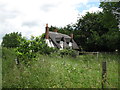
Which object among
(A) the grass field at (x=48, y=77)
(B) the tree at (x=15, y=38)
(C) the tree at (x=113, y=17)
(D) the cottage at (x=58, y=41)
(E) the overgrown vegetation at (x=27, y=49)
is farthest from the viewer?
(D) the cottage at (x=58, y=41)

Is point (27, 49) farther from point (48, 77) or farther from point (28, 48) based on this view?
point (48, 77)

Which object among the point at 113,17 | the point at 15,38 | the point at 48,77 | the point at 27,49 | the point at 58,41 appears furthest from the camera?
the point at 58,41

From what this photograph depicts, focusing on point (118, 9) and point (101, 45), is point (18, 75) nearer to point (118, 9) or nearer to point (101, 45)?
point (118, 9)

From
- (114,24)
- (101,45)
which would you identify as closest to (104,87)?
(114,24)

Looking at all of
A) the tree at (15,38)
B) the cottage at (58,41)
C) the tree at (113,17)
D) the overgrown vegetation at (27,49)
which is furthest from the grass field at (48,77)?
the cottage at (58,41)

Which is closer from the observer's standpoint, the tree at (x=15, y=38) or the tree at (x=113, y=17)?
the tree at (x=15, y=38)

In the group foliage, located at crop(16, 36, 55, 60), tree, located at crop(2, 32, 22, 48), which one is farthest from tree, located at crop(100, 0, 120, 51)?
foliage, located at crop(16, 36, 55, 60)

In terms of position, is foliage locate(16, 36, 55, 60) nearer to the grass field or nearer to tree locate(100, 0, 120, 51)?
the grass field

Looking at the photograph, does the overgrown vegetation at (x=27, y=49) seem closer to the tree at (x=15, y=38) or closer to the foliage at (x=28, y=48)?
the foliage at (x=28, y=48)

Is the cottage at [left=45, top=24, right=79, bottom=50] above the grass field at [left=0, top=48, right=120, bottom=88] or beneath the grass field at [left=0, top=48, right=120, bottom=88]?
above

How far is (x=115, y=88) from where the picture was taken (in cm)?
380

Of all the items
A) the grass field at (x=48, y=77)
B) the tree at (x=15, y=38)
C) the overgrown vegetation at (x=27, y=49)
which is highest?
the tree at (x=15, y=38)

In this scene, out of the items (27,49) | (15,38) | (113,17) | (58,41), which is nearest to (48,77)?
(27,49)

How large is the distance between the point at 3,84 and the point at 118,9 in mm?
12189
